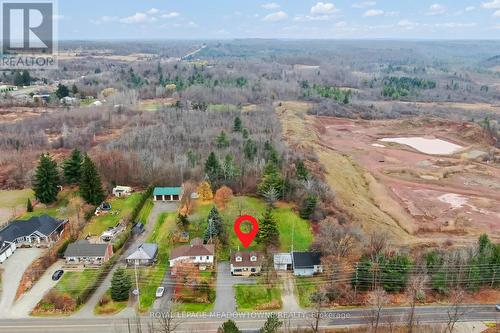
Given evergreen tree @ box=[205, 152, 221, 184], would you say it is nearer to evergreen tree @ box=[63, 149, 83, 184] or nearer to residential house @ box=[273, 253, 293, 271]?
evergreen tree @ box=[63, 149, 83, 184]

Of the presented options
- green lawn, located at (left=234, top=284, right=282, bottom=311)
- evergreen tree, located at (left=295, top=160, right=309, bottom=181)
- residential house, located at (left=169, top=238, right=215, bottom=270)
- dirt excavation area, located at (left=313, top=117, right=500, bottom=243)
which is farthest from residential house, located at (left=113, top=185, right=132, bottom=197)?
dirt excavation area, located at (left=313, top=117, right=500, bottom=243)

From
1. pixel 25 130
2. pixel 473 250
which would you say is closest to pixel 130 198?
pixel 473 250

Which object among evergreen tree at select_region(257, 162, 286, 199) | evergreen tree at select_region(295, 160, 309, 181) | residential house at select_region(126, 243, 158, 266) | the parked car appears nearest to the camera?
the parked car

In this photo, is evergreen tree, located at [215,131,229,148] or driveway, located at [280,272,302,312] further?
evergreen tree, located at [215,131,229,148]

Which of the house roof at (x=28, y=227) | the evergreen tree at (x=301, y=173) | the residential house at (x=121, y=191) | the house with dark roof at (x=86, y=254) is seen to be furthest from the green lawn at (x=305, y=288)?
the residential house at (x=121, y=191)

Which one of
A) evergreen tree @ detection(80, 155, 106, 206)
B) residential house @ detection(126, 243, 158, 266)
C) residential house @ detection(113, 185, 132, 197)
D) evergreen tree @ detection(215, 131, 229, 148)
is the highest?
evergreen tree @ detection(215, 131, 229, 148)

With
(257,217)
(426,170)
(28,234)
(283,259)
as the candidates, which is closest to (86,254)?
(28,234)

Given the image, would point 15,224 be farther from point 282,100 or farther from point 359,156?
point 282,100
